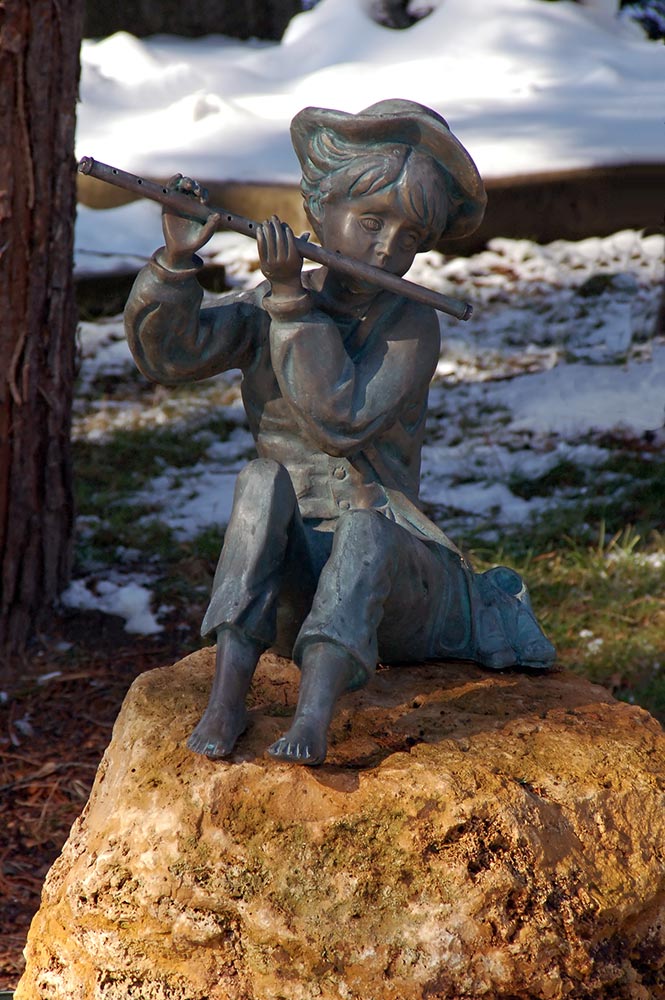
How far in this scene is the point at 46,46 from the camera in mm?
4199

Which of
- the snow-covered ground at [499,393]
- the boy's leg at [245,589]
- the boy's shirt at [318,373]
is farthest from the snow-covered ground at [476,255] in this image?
the boy's leg at [245,589]

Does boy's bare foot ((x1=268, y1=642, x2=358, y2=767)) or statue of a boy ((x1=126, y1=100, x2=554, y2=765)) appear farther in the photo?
statue of a boy ((x1=126, y1=100, x2=554, y2=765))

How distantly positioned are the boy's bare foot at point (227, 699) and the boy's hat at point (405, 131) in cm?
106

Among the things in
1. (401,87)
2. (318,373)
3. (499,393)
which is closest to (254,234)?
(318,373)

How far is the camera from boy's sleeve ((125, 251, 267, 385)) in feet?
9.12

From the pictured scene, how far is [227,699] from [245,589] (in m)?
0.22

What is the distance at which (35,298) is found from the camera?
14.1 feet

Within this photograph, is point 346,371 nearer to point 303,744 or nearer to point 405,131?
point 405,131

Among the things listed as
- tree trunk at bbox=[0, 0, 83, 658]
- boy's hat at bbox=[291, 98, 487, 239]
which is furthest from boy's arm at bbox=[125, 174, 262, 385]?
tree trunk at bbox=[0, 0, 83, 658]

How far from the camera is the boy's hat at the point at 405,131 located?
276cm

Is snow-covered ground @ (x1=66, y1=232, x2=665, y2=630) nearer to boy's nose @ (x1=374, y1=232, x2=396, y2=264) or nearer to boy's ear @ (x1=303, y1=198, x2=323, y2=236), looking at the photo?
boy's ear @ (x1=303, y1=198, x2=323, y2=236)

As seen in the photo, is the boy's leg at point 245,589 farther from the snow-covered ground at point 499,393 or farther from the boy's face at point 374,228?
the snow-covered ground at point 499,393

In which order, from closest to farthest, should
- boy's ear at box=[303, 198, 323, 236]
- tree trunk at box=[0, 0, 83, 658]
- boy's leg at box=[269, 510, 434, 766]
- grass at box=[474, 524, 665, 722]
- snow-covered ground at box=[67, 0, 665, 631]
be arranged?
boy's leg at box=[269, 510, 434, 766]
boy's ear at box=[303, 198, 323, 236]
tree trunk at box=[0, 0, 83, 658]
grass at box=[474, 524, 665, 722]
snow-covered ground at box=[67, 0, 665, 631]

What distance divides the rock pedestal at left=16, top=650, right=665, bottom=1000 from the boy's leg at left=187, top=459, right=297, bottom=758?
0.29 ft
